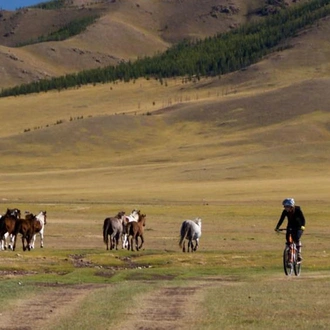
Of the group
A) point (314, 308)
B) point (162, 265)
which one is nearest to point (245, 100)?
point (162, 265)

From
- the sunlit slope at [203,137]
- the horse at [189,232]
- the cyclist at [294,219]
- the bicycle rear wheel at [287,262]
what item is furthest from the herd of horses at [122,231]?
the sunlit slope at [203,137]

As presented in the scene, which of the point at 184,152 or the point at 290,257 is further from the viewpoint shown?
the point at 184,152

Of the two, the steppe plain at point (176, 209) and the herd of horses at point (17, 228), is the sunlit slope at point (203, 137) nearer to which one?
the steppe plain at point (176, 209)

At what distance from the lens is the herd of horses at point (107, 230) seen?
31.9 m

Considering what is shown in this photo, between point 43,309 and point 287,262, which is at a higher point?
point 287,262

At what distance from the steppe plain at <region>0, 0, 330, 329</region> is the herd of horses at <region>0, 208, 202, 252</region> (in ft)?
2.00

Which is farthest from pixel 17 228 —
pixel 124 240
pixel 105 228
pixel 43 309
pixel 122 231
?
pixel 43 309

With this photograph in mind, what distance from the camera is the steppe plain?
664 inches

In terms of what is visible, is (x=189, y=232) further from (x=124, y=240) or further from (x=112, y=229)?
(x=124, y=240)

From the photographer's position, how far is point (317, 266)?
2875cm

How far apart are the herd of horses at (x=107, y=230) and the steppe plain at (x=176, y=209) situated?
609mm

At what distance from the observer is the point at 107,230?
1313 inches

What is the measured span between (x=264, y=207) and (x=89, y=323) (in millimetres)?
46903

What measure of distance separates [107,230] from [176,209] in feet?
86.6
